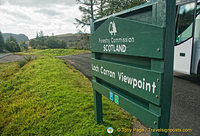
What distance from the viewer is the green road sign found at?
1.21 meters

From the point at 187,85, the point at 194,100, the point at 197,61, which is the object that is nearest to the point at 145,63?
the point at 194,100

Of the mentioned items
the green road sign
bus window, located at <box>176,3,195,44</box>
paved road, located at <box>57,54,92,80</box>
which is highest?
bus window, located at <box>176,3,195,44</box>

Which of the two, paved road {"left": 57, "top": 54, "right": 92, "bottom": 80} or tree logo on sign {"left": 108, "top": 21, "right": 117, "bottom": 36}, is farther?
paved road {"left": 57, "top": 54, "right": 92, "bottom": 80}

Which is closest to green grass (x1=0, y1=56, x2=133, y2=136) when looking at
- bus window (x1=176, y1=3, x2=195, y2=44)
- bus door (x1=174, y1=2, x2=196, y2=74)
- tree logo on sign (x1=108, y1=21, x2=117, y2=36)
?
tree logo on sign (x1=108, y1=21, x2=117, y2=36)

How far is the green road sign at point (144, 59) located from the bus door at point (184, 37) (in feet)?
15.9

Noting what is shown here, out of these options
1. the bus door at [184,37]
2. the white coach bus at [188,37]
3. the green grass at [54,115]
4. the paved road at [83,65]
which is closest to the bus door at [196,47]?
the white coach bus at [188,37]

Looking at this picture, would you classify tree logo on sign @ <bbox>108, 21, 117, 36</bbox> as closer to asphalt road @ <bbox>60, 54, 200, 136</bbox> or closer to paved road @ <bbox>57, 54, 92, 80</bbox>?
asphalt road @ <bbox>60, 54, 200, 136</bbox>

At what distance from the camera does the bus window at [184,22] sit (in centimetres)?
542

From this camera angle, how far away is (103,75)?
2244 mm

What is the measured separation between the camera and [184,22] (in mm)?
5746

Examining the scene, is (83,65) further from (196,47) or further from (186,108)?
(186,108)

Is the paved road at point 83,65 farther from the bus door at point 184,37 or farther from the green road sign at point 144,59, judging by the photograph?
the green road sign at point 144,59

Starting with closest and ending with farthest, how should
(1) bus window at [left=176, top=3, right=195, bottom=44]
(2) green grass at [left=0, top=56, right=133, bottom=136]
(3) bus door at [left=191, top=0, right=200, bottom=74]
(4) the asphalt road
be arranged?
1. (2) green grass at [left=0, top=56, right=133, bottom=136]
2. (4) the asphalt road
3. (3) bus door at [left=191, top=0, right=200, bottom=74]
4. (1) bus window at [left=176, top=3, right=195, bottom=44]

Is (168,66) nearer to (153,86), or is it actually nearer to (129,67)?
(153,86)
